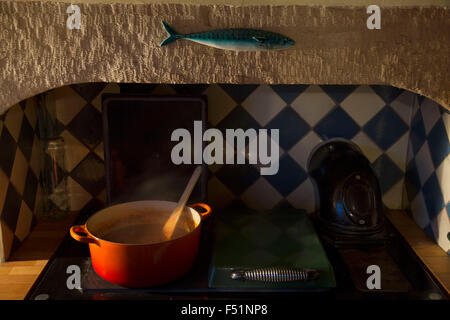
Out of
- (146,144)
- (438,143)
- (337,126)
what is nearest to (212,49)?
(146,144)

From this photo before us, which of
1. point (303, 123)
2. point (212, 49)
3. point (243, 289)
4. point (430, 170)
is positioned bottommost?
point (243, 289)

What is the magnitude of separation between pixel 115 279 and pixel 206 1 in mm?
552

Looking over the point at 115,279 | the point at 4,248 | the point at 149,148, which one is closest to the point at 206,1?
the point at 149,148

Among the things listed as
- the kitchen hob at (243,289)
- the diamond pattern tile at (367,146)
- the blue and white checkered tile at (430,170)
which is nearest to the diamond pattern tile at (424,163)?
the blue and white checkered tile at (430,170)

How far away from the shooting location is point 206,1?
819mm

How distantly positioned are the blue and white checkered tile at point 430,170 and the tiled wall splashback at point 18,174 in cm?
98

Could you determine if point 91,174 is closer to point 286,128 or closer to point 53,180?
point 53,180

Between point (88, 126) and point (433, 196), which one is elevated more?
point (88, 126)

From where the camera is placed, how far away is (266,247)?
970 mm

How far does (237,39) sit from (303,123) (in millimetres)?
431

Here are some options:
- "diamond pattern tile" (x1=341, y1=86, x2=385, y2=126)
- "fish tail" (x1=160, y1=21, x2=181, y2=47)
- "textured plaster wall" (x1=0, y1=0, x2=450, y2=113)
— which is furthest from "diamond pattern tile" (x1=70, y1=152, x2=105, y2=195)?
"diamond pattern tile" (x1=341, y1=86, x2=385, y2=126)

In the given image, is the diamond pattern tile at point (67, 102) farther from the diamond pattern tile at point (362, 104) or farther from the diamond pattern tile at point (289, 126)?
the diamond pattern tile at point (362, 104)

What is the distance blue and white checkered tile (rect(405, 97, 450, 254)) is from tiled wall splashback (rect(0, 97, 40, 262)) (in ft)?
3.22

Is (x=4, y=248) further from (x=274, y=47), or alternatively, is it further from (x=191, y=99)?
(x=274, y=47)
